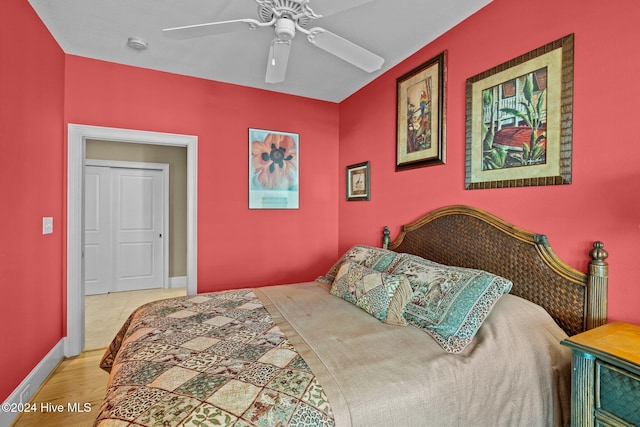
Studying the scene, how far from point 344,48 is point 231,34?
1.07m

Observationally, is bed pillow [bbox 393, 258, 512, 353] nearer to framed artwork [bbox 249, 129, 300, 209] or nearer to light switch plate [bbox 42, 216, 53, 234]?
framed artwork [bbox 249, 129, 300, 209]

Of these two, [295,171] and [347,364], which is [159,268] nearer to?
[295,171]

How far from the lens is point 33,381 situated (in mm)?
2055

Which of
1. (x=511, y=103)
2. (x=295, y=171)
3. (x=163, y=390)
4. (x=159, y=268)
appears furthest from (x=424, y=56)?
(x=159, y=268)

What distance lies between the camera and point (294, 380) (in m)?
1.10

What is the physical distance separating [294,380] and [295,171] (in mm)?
2634

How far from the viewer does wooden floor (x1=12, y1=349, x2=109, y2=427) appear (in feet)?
6.08

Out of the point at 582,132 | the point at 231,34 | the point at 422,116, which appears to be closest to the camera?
the point at 582,132

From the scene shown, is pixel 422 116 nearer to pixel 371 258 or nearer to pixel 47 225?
pixel 371 258

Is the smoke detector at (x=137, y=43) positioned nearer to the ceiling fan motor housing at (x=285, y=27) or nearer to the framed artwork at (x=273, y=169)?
the framed artwork at (x=273, y=169)

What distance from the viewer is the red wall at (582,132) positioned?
134 cm

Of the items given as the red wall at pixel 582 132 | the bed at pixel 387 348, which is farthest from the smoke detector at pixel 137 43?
the red wall at pixel 582 132

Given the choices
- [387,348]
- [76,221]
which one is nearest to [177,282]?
[76,221]

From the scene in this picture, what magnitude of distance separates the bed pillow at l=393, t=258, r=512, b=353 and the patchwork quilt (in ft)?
2.33
